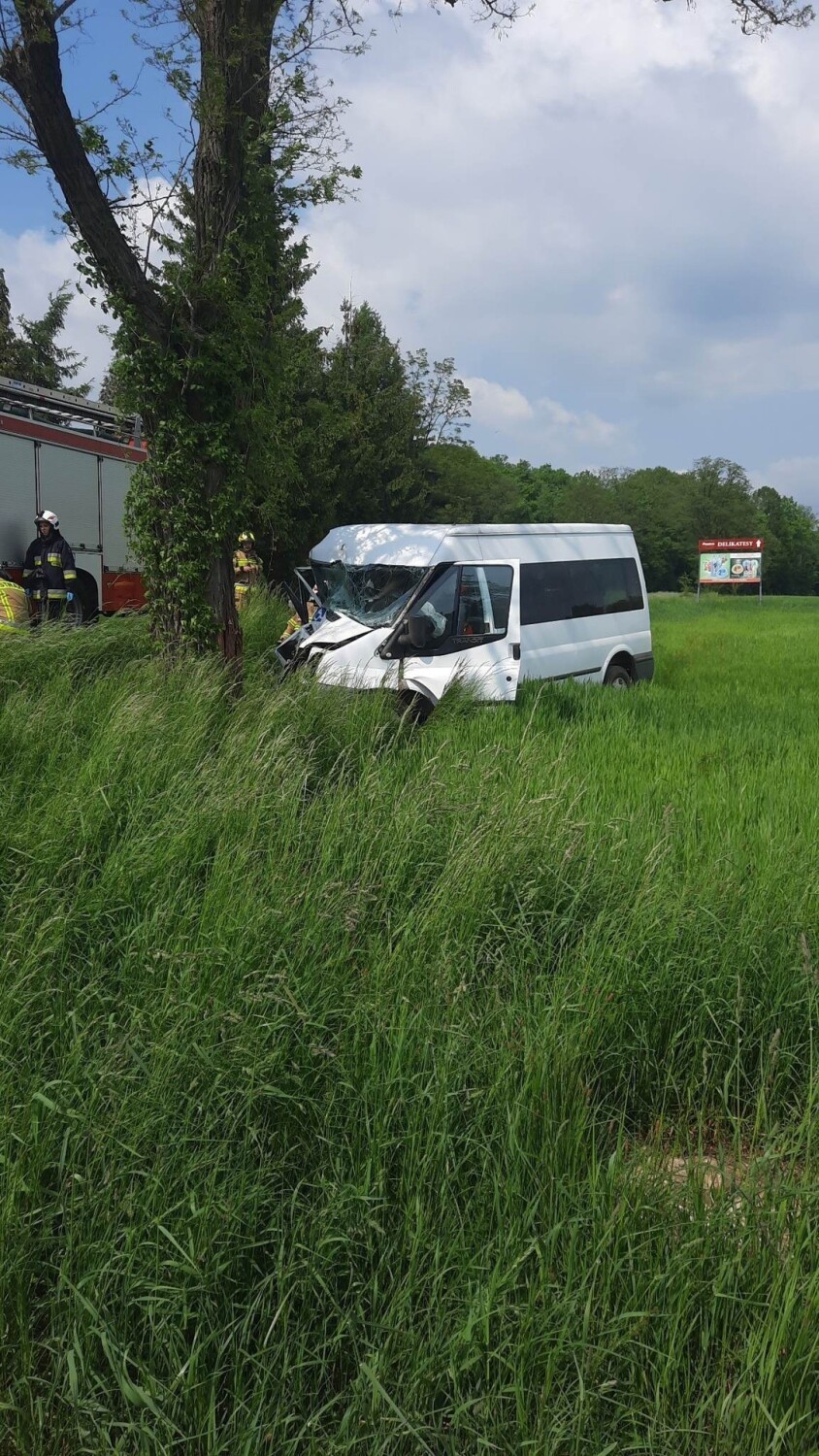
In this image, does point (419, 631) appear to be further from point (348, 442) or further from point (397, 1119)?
point (348, 442)

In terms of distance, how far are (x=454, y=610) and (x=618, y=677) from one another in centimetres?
374

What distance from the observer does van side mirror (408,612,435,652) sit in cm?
971

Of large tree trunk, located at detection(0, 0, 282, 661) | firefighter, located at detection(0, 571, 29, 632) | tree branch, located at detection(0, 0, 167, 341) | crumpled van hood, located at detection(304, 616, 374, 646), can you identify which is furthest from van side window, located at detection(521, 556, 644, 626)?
firefighter, located at detection(0, 571, 29, 632)

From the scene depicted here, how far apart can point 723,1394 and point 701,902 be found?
2.20m

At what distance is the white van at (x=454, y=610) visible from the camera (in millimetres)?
9742

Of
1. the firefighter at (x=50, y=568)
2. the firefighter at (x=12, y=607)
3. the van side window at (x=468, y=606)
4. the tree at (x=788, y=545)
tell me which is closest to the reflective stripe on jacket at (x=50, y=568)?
the firefighter at (x=50, y=568)

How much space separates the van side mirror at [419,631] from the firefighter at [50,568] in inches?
215

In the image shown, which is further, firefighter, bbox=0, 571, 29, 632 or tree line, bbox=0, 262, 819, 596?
Result: tree line, bbox=0, 262, 819, 596

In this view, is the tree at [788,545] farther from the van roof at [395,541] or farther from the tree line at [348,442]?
the van roof at [395,541]

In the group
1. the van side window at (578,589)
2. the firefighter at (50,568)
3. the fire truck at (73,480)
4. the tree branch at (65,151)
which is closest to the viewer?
the tree branch at (65,151)

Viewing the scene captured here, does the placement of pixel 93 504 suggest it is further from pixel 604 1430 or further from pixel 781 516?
pixel 781 516

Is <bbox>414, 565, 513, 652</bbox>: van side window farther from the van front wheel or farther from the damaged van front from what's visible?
the van front wheel

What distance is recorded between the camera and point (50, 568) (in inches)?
542

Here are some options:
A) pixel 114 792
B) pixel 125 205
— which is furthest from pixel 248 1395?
pixel 125 205
